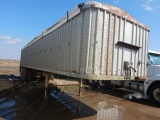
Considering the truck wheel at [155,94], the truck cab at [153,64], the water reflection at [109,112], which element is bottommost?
the water reflection at [109,112]

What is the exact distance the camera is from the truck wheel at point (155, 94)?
8.71 metres

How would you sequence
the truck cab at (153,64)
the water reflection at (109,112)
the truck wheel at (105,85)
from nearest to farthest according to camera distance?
the water reflection at (109,112) → the truck cab at (153,64) → the truck wheel at (105,85)

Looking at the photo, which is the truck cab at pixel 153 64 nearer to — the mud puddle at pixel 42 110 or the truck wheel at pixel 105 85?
the truck wheel at pixel 105 85

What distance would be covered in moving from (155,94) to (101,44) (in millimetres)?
4725

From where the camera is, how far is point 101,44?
5.54 m

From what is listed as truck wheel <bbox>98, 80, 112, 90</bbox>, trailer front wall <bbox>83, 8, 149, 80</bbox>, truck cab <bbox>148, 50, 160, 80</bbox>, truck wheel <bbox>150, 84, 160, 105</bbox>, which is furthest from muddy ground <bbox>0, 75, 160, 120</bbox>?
truck wheel <bbox>98, 80, 112, 90</bbox>

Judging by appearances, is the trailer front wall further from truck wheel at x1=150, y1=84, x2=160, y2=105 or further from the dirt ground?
truck wheel at x1=150, y1=84, x2=160, y2=105

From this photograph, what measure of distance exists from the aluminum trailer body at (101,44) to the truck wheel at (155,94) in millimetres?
1995

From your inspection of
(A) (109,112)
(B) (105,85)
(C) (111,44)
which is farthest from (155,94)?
(B) (105,85)

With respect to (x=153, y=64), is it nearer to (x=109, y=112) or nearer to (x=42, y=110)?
(x=109, y=112)

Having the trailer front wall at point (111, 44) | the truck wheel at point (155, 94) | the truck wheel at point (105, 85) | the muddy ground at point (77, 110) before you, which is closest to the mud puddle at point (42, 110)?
the muddy ground at point (77, 110)

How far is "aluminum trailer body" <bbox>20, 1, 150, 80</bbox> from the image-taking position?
17.7 ft

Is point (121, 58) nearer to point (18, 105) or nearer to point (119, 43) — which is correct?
point (119, 43)

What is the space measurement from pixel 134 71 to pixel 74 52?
7.28 feet
